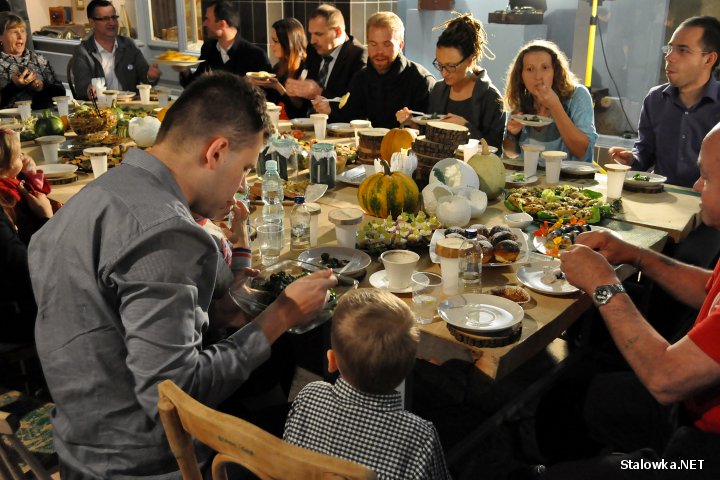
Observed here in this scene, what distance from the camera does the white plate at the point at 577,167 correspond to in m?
3.17

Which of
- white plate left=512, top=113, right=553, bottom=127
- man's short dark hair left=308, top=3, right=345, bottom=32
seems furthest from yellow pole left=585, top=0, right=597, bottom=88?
white plate left=512, top=113, right=553, bottom=127

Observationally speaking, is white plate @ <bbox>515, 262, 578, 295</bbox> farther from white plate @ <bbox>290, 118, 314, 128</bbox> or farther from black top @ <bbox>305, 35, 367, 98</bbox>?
black top @ <bbox>305, 35, 367, 98</bbox>

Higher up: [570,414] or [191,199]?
[191,199]

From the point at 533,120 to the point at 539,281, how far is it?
162 cm

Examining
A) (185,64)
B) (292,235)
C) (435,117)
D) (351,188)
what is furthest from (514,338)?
(185,64)

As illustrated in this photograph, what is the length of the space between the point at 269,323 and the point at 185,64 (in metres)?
4.27

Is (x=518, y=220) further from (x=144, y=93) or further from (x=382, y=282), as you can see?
(x=144, y=93)

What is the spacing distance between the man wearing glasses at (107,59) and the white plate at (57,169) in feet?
8.45

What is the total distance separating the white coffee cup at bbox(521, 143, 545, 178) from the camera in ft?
10.2

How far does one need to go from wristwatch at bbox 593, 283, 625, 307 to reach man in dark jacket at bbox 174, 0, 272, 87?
15.2 feet

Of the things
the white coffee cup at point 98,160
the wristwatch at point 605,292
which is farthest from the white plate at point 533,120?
the white coffee cup at point 98,160

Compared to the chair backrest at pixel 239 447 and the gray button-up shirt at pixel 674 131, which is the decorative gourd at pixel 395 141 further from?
the chair backrest at pixel 239 447

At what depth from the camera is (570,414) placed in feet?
Answer: 6.61

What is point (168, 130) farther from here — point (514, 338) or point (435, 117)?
point (435, 117)
